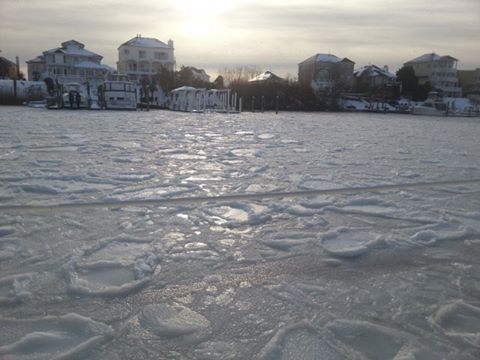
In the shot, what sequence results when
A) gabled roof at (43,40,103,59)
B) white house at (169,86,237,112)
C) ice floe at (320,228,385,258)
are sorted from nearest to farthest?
ice floe at (320,228,385,258) → white house at (169,86,237,112) → gabled roof at (43,40,103,59)

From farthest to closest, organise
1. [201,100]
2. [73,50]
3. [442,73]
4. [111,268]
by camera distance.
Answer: [442,73]
[73,50]
[201,100]
[111,268]

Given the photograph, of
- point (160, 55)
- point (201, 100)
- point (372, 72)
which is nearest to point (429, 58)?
point (372, 72)

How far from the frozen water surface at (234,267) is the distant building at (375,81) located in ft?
142

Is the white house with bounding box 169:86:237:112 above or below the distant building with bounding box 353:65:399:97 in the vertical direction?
below

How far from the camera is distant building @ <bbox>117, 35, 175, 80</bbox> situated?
49.2 meters

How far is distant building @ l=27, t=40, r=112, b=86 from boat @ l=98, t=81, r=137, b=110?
24.2 meters

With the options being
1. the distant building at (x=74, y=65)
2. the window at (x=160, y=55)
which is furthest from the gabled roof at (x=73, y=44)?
the window at (x=160, y=55)

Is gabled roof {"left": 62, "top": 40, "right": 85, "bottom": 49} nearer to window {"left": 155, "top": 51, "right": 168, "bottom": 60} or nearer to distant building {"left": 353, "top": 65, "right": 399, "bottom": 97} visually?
window {"left": 155, "top": 51, "right": 168, "bottom": 60}

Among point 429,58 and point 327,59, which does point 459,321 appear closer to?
point 327,59

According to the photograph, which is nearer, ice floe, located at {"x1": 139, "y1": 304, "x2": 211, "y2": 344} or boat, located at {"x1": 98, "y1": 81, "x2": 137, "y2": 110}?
ice floe, located at {"x1": 139, "y1": 304, "x2": 211, "y2": 344}

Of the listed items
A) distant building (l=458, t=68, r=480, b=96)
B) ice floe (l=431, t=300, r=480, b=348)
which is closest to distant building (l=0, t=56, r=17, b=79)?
ice floe (l=431, t=300, r=480, b=348)

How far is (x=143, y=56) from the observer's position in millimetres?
49562

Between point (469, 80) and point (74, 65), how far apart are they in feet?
201

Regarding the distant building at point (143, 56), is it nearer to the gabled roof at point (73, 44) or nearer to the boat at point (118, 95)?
the gabled roof at point (73, 44)
